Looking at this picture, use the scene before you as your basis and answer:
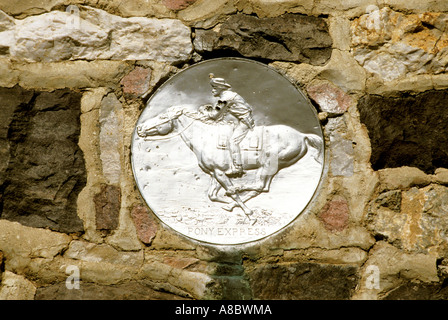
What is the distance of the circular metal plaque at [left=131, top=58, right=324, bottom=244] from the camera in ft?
7.77

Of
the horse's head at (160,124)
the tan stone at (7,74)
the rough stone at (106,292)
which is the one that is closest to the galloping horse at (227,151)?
the horse's head at (160,124)

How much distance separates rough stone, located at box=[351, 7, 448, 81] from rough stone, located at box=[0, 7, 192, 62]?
76cm

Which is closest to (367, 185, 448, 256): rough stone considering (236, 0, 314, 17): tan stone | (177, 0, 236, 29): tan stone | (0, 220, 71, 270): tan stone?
(236, 0, 314, 17): tan stone

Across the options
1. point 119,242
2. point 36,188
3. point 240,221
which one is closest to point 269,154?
point 240,221

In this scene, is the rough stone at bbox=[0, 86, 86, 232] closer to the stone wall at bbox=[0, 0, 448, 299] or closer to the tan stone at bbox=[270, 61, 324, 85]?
the stone wall at bbox=[0, 0, 448, 299]

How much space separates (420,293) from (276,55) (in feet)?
3.83

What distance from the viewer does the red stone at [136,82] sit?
2373 millimetres

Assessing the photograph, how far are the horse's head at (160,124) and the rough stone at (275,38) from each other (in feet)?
0.98

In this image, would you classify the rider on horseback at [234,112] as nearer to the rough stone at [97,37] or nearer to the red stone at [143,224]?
the rough stone at [97,37]

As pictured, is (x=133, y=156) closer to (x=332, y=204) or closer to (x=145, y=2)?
(x=145, y=2)

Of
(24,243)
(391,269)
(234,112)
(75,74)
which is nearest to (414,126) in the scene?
(391,269)

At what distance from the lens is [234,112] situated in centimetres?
238

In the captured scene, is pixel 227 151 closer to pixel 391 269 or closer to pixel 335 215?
pixel 335 215

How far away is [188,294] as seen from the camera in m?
2.33
